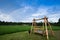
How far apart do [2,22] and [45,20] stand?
166ft

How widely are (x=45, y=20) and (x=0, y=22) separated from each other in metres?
50.3

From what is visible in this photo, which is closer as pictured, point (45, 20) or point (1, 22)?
point (45, 20)

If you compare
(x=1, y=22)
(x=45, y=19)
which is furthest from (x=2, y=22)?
(x=45, y=19)

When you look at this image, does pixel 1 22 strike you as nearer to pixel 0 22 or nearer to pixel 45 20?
pixel 0 22

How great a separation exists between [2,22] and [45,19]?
50.5 m

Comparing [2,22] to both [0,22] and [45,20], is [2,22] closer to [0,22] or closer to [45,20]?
[0,22]

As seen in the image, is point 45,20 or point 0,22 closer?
point 45,20

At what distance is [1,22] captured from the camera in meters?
58.4

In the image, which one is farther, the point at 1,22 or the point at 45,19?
the point at 1,22

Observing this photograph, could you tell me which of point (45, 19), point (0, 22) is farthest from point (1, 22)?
point (45, 19)

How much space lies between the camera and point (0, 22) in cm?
5850

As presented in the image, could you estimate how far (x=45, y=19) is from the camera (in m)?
10.6

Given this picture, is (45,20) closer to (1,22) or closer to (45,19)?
(45,19)

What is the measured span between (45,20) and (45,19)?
0.44 ft
